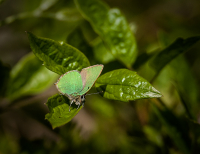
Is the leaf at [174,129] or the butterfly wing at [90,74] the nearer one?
the butterfly wing at [90,74]

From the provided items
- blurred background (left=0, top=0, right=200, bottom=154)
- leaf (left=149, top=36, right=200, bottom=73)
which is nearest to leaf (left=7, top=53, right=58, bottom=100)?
blurred background (left=0, top=0, right=200, bottom=154)

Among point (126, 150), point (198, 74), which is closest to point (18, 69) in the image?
point (126, 150)

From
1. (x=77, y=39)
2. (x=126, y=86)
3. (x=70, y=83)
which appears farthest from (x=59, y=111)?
(x=77, y=39)

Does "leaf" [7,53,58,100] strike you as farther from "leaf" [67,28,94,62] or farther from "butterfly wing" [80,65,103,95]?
"butterfly wing" [80,65,103,95]

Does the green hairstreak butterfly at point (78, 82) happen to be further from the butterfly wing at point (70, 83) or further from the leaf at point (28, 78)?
the leaf at point (28, 78)

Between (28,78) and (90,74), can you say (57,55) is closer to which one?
(90,74)

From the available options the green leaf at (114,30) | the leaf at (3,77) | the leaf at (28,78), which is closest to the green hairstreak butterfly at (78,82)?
the green leaf at (114,30)

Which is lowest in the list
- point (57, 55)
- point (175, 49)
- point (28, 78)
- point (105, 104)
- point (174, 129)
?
point (105, 104)
